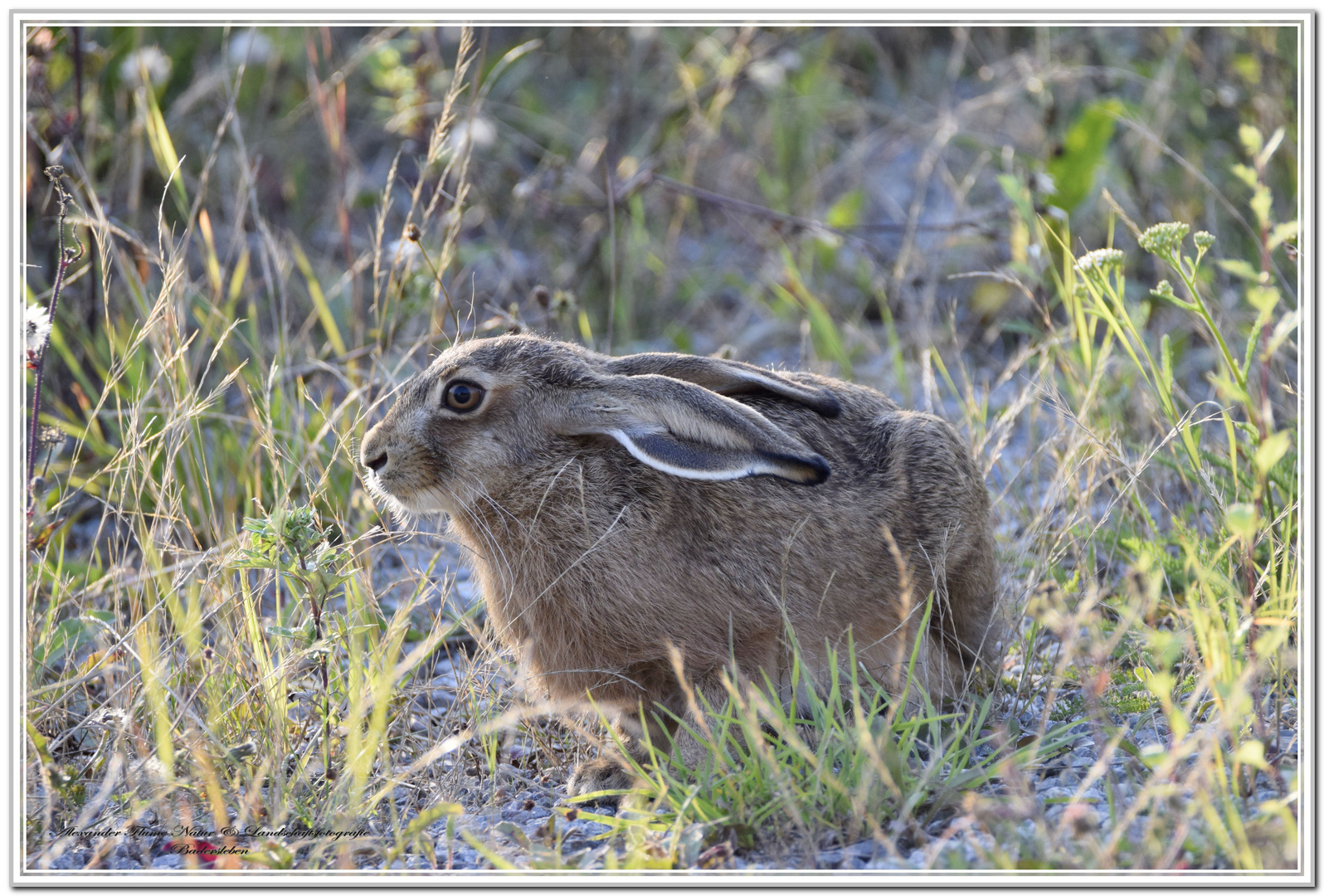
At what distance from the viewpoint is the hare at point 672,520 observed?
3.67 m

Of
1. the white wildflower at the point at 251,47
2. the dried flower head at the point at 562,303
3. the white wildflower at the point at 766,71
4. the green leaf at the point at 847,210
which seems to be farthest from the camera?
the green leaf at the point at 847,210

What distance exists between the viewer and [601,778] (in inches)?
148

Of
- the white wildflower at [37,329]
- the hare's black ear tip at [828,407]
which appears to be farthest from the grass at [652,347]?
the hare's black ear tip at [828,407]

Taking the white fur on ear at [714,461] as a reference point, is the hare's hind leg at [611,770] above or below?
below

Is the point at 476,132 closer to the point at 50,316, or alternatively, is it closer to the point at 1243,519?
the point at 50,316

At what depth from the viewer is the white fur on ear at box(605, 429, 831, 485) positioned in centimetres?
345

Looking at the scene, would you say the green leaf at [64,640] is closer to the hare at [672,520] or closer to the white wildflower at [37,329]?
the white wildflower at [37,329]

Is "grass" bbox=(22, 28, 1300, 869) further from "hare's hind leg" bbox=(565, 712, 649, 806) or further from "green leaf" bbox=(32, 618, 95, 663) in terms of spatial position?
"hare's hind leg" bbox=(565, 712, 649, 806)

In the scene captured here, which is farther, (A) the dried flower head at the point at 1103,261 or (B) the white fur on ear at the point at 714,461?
(A) the dried flower head at the point at 1103,261

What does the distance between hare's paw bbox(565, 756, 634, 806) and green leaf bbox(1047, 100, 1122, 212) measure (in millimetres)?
4008

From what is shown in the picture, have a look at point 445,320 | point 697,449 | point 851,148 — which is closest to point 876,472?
point 697,449

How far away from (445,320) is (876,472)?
2379mm

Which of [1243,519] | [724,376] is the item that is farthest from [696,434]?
[1243,519]

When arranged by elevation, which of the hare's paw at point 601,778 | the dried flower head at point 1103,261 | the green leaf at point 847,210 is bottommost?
the hare's paw at point 601,778
